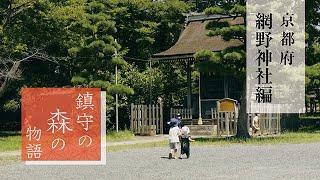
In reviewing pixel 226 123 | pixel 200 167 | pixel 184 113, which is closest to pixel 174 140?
pixel 200 167

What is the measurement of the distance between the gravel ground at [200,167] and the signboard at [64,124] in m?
2.39

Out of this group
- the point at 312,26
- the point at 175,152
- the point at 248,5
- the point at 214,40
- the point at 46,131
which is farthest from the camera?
the point at 214,40

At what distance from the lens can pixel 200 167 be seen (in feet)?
46.9

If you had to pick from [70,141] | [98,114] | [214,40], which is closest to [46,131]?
[98,114]

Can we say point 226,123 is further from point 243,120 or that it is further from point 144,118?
point 144,118

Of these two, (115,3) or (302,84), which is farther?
(115,3)

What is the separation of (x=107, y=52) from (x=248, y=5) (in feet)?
28.8

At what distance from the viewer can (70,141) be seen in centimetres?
2577

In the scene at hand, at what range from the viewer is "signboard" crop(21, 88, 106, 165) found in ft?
66.4

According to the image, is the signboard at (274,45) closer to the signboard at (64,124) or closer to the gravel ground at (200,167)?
the gravel ground at (200,167)

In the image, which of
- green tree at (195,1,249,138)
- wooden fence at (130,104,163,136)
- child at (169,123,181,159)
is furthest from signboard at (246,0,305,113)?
child at (169,123,181,159)

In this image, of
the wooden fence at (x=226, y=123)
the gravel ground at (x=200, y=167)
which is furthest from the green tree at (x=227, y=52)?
the gravel ground at (x=200, y=167)

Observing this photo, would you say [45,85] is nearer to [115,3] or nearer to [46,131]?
[46,131]

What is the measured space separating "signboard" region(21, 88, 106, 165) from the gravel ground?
7.83ft
